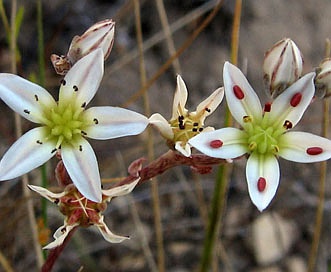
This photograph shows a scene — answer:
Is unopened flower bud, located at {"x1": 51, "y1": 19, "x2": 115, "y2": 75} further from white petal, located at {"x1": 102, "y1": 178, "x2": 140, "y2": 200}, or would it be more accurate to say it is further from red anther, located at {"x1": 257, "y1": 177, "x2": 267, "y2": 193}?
red anther, located at {"x1": 257, "y1": 177, "x2": 267, "y2": 193}

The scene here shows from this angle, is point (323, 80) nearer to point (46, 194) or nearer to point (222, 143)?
point (222, 143)

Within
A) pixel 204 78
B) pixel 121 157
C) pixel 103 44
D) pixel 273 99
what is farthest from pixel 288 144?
pixel 204 78

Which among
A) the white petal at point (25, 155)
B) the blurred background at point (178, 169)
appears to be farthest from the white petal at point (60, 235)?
the blurred background at point (178, 169)

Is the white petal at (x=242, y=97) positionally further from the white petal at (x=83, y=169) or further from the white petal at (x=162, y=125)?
the white petal at (x=83, y=169)

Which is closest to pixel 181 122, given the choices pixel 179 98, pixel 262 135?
pixel 179 98

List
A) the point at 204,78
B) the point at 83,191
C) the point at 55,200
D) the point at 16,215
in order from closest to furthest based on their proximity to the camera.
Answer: the point at 83,191
the point at 55,200
the point at 16,215
the point at 204,78

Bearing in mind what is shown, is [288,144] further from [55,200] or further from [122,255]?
[122,255]

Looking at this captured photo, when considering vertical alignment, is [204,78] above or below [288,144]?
above
